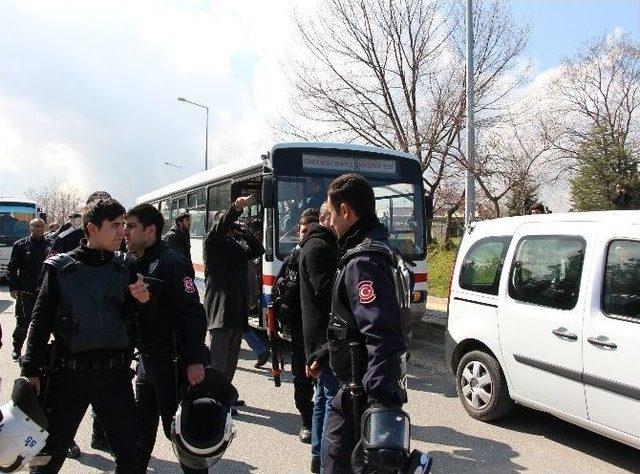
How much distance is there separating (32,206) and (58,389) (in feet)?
63.8

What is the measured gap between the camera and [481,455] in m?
4.40

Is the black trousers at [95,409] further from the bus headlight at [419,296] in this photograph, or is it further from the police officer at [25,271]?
the bus headlight at [419,296]

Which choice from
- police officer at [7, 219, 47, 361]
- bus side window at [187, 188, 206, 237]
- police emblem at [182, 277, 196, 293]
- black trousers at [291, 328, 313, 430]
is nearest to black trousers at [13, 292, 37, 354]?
police officer at [7, 219, 47, 361]

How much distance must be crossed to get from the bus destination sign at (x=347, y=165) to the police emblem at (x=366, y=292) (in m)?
5.42

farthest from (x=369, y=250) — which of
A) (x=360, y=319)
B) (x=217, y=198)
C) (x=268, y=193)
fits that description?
(x=217, y=198)

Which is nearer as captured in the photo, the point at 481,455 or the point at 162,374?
the point at 162,374

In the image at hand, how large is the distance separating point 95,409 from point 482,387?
11.3 feet

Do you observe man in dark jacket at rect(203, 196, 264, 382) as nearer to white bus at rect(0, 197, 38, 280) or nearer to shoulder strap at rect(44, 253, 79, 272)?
shoulder strap at rect(44, 253, 79, 272)

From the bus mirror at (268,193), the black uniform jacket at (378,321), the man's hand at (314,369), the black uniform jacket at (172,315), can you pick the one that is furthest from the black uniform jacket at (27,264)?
the black uniform jacket at (378,321)

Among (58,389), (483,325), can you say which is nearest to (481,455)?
(483,325)

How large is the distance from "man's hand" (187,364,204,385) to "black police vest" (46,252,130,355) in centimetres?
41

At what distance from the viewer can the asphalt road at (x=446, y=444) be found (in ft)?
13.8

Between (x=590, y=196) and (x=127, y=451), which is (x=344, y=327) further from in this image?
(x=590, y=196)

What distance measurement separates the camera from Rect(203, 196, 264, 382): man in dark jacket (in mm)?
5191
